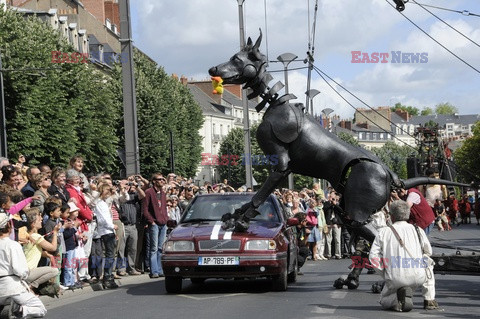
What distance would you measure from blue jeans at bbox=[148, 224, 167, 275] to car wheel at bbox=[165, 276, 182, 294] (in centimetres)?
332

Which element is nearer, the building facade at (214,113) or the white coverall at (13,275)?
the white coverall at (13,275)

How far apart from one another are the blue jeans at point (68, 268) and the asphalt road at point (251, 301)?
23 centimetres

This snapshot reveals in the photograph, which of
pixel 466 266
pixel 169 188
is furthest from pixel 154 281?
pixel 466 266

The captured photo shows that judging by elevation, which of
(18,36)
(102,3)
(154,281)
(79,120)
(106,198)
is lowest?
(154,281)

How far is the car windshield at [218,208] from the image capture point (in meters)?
15.3

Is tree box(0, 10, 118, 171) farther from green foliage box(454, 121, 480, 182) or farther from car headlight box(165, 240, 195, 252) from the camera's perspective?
green foliage box(454, 121, 480, 182)

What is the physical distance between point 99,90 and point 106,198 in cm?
4098

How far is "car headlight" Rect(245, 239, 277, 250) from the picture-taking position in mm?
13766

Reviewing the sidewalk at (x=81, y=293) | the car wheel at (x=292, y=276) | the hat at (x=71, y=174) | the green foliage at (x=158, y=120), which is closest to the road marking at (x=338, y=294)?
the car wheel at (x=292, y=276)

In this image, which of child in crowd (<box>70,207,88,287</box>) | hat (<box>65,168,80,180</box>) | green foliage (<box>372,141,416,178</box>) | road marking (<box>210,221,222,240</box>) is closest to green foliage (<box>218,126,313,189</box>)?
green foliage (<box>372,141,416,178</box>)

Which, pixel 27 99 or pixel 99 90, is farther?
pixel 99 90

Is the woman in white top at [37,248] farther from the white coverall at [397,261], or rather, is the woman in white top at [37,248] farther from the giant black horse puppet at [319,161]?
the white coverall at [397,261]

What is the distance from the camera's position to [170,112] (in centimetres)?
7206

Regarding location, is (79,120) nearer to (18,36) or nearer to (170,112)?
(18,36)
